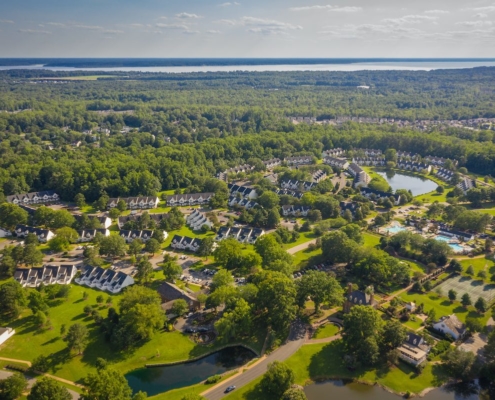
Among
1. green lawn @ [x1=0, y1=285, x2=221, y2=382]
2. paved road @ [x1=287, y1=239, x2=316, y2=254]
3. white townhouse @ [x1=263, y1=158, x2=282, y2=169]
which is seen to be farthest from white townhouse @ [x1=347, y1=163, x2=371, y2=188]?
green lawn @ [x1=0, y1=285, x2=221, y2=382]

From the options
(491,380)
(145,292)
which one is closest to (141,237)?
(145,292)

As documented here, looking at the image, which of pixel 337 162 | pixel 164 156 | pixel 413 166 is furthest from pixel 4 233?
pixel 413 166

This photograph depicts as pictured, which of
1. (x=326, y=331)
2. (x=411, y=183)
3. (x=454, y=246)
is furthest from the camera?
(x=411, y=183)

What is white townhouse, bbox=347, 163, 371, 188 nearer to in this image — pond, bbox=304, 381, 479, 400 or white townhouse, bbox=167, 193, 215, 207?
white townhouse, bbox=167, 193, 215, 207

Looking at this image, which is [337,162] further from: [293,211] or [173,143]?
[173,143]

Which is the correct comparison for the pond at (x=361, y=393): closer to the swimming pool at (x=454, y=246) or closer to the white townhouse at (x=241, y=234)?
the swimming pool at (x=454, y=246)

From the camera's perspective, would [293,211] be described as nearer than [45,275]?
No
